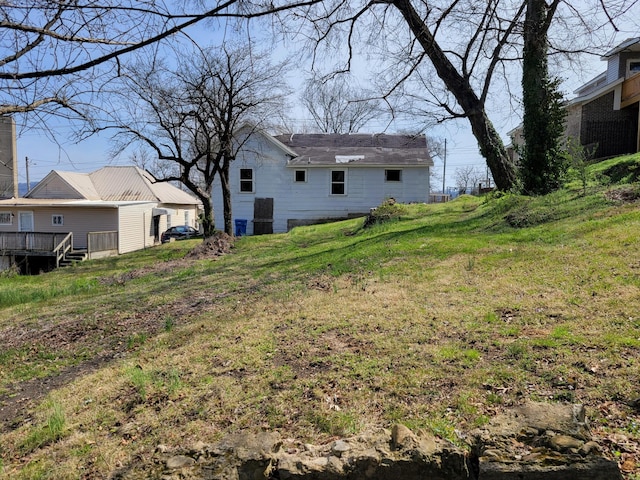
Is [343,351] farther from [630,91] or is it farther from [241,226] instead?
[241,226]

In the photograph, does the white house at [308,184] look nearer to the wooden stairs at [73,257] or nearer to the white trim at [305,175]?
the white trim at [305,175]

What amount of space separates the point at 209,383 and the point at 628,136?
21.5 meters

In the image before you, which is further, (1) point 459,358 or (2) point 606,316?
(2) point 606,316

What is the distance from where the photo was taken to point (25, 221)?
27188 millimetres

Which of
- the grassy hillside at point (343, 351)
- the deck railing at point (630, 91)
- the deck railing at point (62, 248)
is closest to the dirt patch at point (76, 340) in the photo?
the grassy hillside at point (343, 351)

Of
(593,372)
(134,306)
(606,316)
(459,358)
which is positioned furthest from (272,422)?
(134,306)

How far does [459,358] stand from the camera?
3842 millimetres

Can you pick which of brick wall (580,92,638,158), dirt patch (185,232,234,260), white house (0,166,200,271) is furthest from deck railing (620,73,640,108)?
white house (0,166,200,271)

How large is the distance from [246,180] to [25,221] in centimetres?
1567

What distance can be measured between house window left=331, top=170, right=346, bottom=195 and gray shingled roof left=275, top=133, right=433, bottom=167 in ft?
2.04

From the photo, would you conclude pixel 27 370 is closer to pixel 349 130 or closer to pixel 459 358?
pixel 459 358

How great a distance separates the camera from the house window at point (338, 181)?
2336 centimetres

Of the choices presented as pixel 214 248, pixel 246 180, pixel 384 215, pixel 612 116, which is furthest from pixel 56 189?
pixel 612 116

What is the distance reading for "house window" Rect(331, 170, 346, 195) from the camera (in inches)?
920
